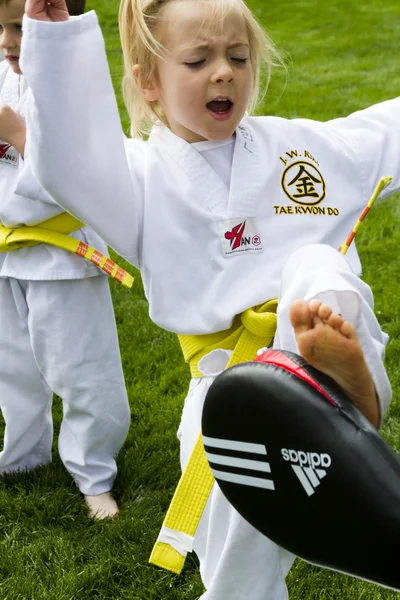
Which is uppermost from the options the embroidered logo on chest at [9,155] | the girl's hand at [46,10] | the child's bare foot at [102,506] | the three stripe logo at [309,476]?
the girl's hand at [46,10]

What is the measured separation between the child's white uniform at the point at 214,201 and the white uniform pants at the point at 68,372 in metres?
0.77

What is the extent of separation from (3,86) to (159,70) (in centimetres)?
89

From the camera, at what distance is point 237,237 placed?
7.42 ft

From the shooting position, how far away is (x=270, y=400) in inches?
65.1

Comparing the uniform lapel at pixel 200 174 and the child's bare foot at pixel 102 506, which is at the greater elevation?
the uniform lapel at pixel 200 174

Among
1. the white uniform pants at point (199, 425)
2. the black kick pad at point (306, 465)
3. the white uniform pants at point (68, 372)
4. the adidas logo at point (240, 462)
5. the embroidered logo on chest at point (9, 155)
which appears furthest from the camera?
the white uniform pants at point (68, 372)

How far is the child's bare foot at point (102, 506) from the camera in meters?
3.20

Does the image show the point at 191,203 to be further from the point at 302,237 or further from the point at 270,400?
the point at 270,400

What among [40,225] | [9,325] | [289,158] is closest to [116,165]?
[289,158]

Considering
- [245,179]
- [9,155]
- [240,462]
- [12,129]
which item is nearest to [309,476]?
[240,462]

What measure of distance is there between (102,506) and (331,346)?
1.74 meters

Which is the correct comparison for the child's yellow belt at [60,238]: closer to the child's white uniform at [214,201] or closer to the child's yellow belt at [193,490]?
the child's white uniform at [214,201]

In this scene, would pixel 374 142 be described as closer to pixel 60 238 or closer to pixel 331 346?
pixel 331 346

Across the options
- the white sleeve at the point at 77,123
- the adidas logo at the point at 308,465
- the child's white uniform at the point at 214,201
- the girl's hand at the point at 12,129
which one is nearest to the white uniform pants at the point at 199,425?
the child's white uniform at the point at 214,201
